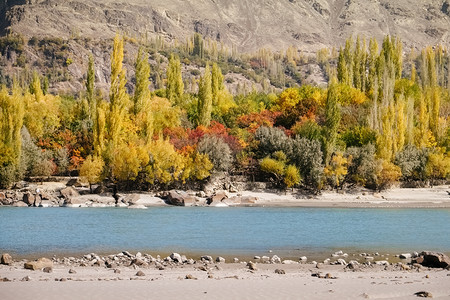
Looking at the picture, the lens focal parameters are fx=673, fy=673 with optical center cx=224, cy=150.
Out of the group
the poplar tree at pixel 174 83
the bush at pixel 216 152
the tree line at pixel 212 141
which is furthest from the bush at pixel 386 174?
the poplar tree at pixel 174 83

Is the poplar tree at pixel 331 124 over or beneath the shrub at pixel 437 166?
over

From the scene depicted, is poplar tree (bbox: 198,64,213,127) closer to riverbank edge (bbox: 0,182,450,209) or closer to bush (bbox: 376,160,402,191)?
riverbank edge (bbox: 0,182,450,209)

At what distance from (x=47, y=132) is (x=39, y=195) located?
1681 cm

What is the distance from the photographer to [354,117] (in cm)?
7056

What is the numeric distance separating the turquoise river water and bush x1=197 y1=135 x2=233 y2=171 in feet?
32.5

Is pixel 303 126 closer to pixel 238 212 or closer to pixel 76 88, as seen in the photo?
pixel 238 212

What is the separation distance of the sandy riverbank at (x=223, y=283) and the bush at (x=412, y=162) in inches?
1613

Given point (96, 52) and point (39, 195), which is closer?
point (39, 195)

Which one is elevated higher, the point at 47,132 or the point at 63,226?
the point at 47,132

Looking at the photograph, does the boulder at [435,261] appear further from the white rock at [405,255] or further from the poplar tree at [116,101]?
the poplar tree at [116,101]

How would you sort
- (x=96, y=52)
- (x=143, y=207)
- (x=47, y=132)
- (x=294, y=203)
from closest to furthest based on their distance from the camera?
(x=143, y=207) → (x=294, y=203) → (x=47, y=132) → (x=96, y=52)

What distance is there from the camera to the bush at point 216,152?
56.6m

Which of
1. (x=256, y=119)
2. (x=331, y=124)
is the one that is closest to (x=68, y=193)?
(x=331, y=124)

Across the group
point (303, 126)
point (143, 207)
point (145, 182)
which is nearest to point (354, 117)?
point (303, 126)
